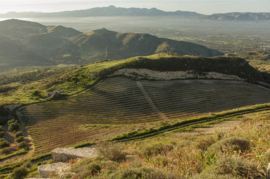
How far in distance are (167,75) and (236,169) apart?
1811 inches

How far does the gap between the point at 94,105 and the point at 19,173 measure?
22.0m

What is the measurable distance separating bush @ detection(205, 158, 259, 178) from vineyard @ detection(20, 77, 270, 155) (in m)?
18.8

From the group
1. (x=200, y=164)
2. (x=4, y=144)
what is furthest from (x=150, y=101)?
(x=200, y=164)

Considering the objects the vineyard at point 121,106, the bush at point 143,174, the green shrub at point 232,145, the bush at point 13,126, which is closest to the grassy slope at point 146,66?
the vineyard at point 121,106

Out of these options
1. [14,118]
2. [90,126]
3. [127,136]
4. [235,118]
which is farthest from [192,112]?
[14,118]

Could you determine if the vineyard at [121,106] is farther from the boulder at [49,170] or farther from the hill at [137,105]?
the boulder at [49,170]

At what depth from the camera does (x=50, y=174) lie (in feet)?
33.5

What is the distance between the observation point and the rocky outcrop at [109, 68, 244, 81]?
49531mm

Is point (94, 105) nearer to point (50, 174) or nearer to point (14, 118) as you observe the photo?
point (14, 118)

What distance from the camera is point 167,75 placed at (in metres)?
51.0

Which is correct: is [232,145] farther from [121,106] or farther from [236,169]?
[121,106]

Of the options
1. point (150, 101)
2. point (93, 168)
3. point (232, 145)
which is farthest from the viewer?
point (150, 101)

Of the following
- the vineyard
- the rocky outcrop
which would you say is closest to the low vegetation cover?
the vineyard

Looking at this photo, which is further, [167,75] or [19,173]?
[167,75]
